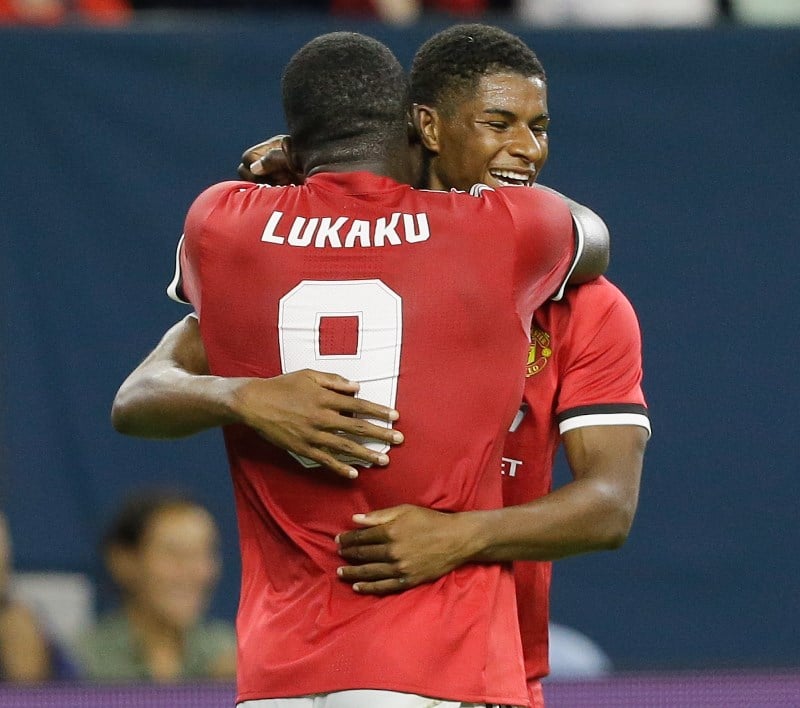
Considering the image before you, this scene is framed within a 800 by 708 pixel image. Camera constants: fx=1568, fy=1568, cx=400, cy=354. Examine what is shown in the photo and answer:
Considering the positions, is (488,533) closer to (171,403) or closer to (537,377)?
(537,377)

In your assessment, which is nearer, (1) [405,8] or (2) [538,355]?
(2) [538,355]

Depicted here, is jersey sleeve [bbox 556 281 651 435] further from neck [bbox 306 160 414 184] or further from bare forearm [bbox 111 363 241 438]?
→ bare forearm [bbox 111 363 241 438]

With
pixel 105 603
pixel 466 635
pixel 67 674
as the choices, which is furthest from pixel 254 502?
pixel 105 603

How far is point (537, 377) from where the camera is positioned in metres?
2.65

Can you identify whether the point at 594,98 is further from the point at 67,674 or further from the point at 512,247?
the point at 512,247

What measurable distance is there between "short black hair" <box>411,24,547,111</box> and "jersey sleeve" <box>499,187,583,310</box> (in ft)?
1.06

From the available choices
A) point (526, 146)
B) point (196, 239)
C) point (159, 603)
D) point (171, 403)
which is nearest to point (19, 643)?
point (159, 603)

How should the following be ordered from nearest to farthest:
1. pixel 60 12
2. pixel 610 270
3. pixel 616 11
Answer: pixel 610 270 < pixel 60 12 < pixel 616 11

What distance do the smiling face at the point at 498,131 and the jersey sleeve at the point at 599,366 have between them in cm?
25

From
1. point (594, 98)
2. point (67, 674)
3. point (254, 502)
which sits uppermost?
point (594, 98)

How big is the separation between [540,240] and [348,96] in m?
0.38

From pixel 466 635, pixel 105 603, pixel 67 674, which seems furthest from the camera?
pixel 105 603

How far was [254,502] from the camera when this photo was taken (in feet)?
8.13

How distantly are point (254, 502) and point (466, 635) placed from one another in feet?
1.33
